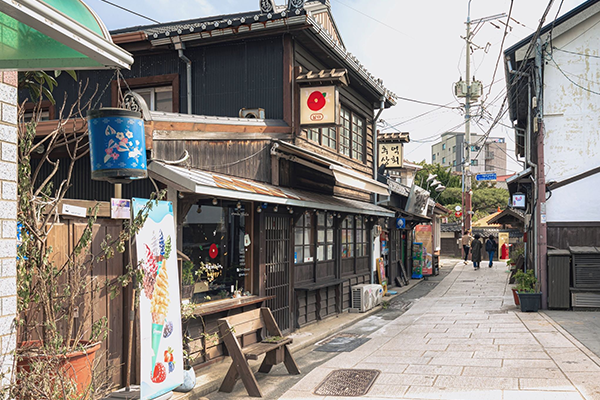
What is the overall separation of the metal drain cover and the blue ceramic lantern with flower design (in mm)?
3950

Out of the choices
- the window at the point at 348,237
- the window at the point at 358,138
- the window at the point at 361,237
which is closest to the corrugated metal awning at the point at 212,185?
the window at the point at 348,237

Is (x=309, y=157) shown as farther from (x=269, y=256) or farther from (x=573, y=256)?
(x=573, y=256)

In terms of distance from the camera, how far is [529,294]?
46.5 ft

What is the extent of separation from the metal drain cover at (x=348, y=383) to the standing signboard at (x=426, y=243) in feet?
60.3

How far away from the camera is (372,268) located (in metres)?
18.3

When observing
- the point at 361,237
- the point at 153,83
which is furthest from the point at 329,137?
the point at 153,83

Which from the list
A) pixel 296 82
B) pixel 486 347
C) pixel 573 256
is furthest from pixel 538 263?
pixel 296 82

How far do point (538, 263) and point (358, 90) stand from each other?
6896 millimetres

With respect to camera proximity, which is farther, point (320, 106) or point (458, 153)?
point (458, 153)

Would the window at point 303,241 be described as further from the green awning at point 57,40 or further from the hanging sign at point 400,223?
the hanging sign at point 400,223

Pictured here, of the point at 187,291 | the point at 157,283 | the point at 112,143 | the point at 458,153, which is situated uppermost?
the point at 458,153

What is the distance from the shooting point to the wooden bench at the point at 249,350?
733 cm

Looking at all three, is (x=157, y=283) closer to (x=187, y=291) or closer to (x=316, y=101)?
(x=187, y=291)

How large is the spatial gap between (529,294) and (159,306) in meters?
10.9
